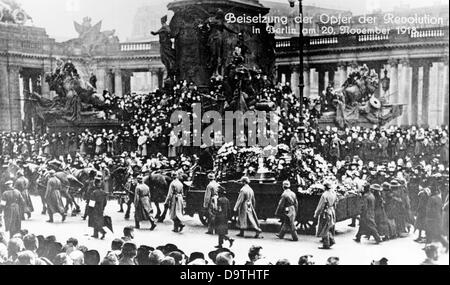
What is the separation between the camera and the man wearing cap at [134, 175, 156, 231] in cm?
1416

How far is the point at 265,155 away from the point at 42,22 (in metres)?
9.38

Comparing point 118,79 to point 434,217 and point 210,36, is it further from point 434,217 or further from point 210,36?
point 434,217

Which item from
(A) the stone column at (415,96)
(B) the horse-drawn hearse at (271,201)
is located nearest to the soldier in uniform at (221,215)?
(B) the horse-drawn hearse at (271,201)

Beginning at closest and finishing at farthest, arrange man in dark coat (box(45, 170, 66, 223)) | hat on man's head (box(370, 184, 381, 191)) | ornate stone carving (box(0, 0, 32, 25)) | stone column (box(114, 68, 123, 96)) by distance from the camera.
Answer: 1. hat on man's head (box(370, 184, 381, 191))
2. man in dark coat (box(45, 170, 66, 223))
3. ornate stone carving (box(0, 0, 32, 25))
4. stone column (box(114, 68, 123, 96))

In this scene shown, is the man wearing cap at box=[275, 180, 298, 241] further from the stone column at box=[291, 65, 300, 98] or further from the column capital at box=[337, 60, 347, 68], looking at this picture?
the stone column at box=[291, 65, 300, 98]

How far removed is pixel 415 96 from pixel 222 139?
12.7m

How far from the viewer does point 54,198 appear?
15062mm

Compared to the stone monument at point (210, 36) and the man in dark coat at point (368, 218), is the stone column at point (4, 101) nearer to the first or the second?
the stone monument at point (210, 36)

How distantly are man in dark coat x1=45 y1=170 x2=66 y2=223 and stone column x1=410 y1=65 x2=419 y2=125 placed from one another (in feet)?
54.7

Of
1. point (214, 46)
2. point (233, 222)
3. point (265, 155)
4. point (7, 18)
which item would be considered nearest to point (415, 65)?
point (214, 46)

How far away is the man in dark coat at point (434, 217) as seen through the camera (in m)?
11.0

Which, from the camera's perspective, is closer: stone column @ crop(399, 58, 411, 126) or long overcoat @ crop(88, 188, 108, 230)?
long overcoat @ crop(88, 188, 108, 230)

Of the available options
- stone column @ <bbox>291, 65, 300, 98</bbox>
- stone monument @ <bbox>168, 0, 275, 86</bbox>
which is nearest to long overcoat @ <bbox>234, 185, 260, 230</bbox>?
stone monument @ <bbox>168, 0, 275, 86</bbox>

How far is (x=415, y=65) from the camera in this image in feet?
90.1
